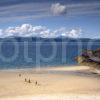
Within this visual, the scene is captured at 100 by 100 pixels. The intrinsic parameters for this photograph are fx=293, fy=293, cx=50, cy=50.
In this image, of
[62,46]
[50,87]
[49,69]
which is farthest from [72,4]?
[50,87]

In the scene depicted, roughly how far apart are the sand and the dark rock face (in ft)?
0.46

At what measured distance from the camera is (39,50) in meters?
3.92

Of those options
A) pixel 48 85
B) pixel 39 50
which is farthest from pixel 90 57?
pixel 48 85

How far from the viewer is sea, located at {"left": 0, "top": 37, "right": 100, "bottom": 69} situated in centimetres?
376

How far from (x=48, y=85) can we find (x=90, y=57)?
80cm

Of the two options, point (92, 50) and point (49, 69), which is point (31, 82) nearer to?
point (49, 69)

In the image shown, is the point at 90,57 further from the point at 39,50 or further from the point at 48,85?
the point at 48,85

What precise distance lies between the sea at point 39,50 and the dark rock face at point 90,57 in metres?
0.05

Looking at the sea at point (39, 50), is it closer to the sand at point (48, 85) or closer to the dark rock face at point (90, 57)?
the dark rock face at point (90, 57)

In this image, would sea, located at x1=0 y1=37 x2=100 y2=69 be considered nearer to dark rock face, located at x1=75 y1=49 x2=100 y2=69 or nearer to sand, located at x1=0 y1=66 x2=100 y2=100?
dark rock face, located at x1=75 y1=49 x2=100 y2=69

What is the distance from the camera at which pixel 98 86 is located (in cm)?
336

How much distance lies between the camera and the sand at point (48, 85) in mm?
3129

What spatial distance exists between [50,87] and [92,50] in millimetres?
844

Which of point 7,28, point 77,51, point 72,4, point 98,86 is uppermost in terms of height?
point 72,4
